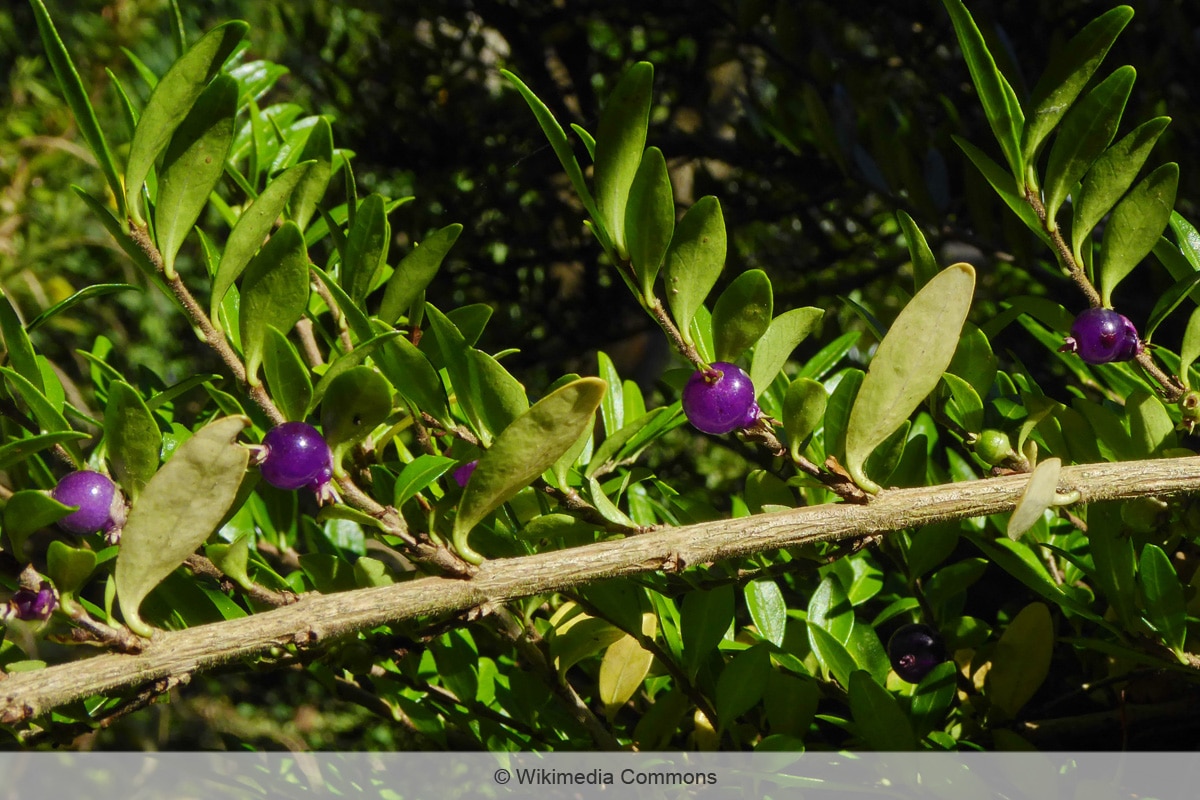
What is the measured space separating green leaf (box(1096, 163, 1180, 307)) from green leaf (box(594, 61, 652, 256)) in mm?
285

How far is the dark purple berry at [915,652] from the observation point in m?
0.72

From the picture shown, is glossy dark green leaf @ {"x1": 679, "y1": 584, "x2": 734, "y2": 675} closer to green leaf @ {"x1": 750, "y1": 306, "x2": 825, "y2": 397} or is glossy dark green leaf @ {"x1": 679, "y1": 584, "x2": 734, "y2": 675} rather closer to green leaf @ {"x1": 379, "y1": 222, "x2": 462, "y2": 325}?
green leaf @ {"x1": 750, "y1": 306, "x2": 825, "y2": 397}

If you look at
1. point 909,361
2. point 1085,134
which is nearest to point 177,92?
point 909,361

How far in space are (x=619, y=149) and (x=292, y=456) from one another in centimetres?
23

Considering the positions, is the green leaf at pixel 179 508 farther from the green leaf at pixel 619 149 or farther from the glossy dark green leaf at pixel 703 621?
the glossy dark green leaf at pixel 703 621

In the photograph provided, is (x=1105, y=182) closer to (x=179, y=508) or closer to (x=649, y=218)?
(x=649, y=218)

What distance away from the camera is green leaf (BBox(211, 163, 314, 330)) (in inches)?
20.5

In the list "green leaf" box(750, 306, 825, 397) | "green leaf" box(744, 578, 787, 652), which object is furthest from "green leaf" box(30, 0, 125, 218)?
"green leaf" box(744, 578, 787, 652)

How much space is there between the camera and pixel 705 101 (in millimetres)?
2068

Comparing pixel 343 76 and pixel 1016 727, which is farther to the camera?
pixel 343 76

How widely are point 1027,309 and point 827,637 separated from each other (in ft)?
0.83

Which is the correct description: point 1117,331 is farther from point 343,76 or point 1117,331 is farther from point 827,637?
point 343,76
